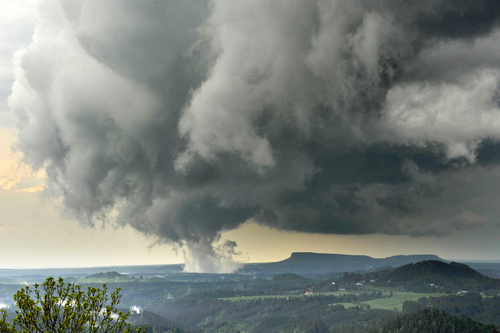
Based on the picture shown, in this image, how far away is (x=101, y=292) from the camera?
30594 mm

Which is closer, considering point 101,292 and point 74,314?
point 74,314

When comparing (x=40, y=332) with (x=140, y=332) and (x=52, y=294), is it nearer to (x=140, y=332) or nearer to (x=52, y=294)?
(x=52, y=294)

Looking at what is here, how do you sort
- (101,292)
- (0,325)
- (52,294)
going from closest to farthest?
(0,325) < (52,294) < (101,292)

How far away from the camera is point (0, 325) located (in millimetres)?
26109

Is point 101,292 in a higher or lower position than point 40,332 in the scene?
higher

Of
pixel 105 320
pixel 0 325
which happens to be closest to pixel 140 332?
pixel 105 320

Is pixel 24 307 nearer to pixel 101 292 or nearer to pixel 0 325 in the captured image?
pixel 0 325

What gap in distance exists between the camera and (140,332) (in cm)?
2716

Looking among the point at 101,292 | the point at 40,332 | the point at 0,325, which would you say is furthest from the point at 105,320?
the point at 0,325

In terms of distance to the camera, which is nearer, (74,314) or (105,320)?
(74,314)

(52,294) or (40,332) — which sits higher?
(52,294)

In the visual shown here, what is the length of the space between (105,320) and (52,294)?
4509 mm

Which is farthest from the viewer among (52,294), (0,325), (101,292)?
(101,292)

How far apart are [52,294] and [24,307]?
230 centimetres
